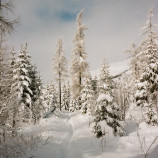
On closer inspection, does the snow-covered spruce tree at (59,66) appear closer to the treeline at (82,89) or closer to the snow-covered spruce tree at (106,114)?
the treeline at (82,89)

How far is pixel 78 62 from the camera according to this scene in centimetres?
2573

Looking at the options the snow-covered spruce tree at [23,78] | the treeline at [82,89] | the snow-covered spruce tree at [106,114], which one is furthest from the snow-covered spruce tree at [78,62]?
the snow-covered spruce tree at [106,114]

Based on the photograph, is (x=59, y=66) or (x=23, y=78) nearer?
(x=23, y=78)

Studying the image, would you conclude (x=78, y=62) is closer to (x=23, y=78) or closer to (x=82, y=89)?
(x=82, y=89)

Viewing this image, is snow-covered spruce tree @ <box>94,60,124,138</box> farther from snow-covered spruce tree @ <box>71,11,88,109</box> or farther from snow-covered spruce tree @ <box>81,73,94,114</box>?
snow-covered spruce tree @ <box>71,11,88,109</box>

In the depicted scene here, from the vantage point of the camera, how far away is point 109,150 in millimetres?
7309

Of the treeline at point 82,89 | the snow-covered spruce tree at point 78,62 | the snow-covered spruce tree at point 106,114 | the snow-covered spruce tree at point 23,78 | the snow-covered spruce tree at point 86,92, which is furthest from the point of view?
the snow-covered spruce tree at point 78,62

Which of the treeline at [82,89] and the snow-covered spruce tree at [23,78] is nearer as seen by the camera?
the treeline at [82,89]

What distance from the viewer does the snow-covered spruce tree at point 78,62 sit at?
84.2ft

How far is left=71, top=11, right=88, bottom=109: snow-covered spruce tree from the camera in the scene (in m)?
25.7

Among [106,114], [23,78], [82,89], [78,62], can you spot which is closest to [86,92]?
[82,89]

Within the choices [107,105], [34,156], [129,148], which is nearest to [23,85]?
[107,105]

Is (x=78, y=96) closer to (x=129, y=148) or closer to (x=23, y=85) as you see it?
(x=23, y=85)

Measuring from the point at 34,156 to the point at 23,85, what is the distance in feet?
49.6
